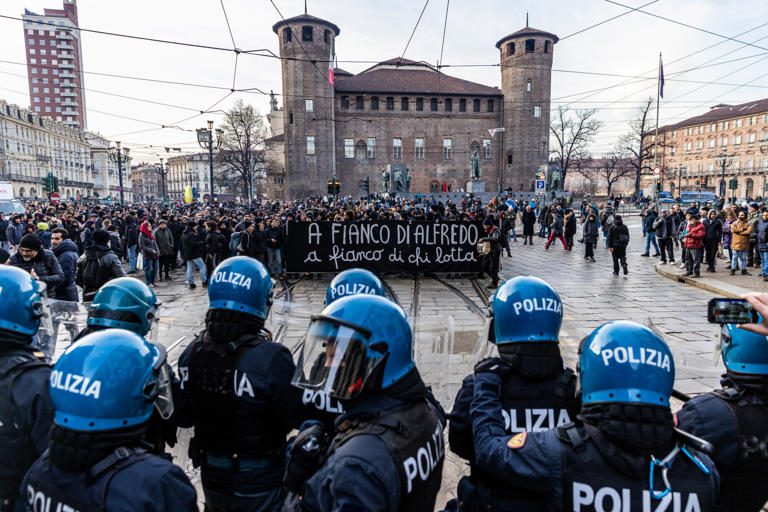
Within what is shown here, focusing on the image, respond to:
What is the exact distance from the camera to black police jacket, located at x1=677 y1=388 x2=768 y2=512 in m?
1.95

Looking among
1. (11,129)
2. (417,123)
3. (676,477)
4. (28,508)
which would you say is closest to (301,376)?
(28,508)

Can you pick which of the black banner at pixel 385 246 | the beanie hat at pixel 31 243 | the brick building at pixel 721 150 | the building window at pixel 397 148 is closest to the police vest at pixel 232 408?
Answer: the beanie hat at pixel 31 243

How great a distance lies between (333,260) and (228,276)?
10420 millimetres

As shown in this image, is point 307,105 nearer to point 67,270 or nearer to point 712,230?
point 712,230

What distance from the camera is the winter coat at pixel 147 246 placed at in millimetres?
11466

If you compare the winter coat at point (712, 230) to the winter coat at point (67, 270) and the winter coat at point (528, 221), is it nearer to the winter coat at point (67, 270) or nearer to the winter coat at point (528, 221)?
the winter coat at point (528, 221)

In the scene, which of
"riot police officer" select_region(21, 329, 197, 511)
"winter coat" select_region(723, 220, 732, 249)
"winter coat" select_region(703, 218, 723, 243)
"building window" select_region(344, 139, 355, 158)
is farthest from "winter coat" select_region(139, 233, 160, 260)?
"building window" select_region(344, 139, 355, 158)

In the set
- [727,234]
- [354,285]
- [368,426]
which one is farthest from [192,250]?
[727,234]

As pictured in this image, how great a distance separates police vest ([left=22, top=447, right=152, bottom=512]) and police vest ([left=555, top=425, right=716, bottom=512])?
4.51 ft

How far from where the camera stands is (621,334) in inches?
64.6

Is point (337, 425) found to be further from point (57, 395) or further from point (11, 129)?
point (11, 129)

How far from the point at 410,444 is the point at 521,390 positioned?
26.9 inches

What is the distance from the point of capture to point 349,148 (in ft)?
197

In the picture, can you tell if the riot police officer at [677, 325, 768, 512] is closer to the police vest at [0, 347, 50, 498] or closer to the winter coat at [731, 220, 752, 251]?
the police vest at [0, 347, 50, 498]
